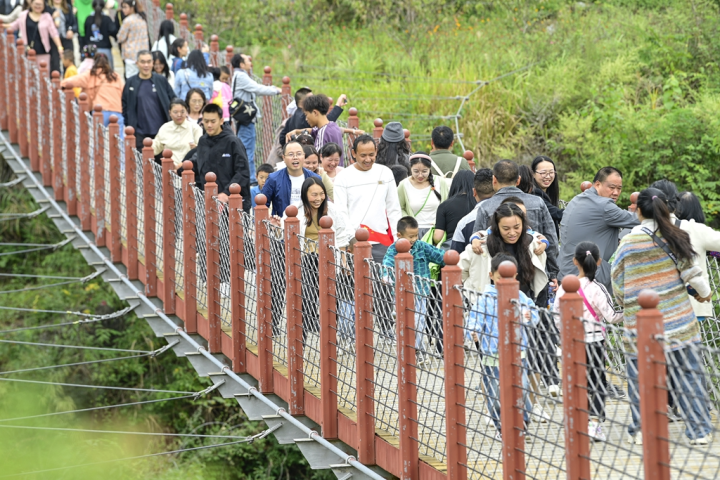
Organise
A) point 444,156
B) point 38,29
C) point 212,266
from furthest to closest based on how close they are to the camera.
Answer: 1. point 38,29
2. point 444,156
3. point 212,266

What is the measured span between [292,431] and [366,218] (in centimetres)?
156

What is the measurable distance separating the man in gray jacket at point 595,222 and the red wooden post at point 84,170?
5.14m

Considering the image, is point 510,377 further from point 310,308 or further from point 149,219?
point 149,219

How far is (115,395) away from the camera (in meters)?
18.2

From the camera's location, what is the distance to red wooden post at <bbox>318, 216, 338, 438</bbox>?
19.8ft

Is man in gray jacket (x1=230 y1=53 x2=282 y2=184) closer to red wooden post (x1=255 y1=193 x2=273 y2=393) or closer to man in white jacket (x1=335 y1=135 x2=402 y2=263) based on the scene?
man in white jacket (x1=335 y1=135 x2=402 y2=263)

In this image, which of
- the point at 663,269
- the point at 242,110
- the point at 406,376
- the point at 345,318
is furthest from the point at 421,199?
the point at 242,110

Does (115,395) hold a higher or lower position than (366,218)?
lower

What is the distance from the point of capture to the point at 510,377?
15.0 feet

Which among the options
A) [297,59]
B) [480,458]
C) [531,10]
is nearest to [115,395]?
[297,59]

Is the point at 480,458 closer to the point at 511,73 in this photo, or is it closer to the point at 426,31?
the point at 511,73

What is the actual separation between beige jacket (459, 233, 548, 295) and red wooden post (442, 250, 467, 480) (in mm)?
982

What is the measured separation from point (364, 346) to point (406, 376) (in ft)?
1.40

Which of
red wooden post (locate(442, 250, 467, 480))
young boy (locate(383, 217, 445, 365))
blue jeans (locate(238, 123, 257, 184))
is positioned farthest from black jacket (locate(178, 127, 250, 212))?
red wooden post (locate(442, 250, 467, 480))
